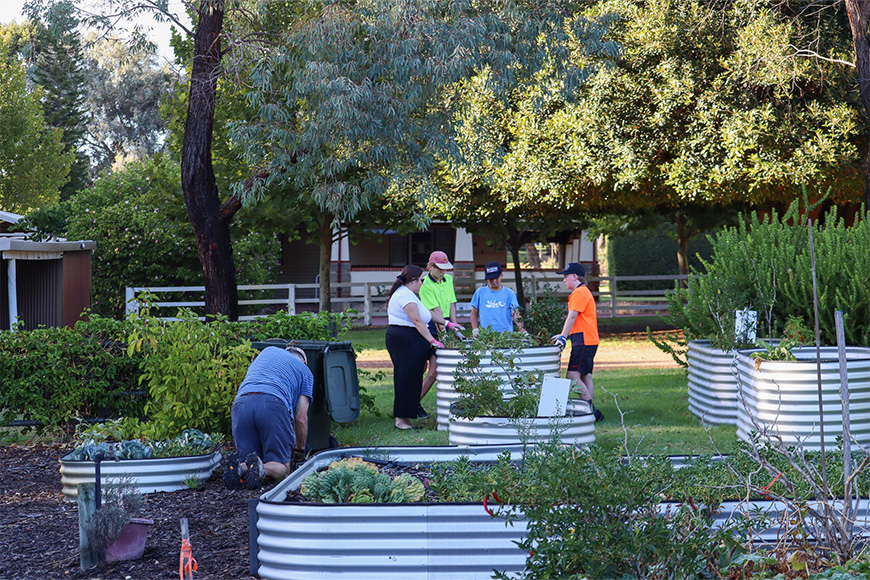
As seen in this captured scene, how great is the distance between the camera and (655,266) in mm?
34406

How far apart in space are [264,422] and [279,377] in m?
0.38

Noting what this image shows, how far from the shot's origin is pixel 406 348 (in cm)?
891

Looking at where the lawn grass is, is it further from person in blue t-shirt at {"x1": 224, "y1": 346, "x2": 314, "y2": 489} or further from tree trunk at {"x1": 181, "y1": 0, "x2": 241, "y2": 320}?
tree trunk at {"x1": 181, "y1": 0, "x2": 241, "y2": 320}

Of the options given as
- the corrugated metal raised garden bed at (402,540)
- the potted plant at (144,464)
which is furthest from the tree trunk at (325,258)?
the corrugated metal raised garden bed at (402,540)

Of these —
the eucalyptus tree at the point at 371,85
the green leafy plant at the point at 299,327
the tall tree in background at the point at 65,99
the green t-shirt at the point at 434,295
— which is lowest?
the green leafy plant at the point at 299,327

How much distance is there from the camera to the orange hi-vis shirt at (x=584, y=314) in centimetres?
891

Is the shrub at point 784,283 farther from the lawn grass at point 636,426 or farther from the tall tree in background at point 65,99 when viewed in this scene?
the tall tree in background at point 65,99

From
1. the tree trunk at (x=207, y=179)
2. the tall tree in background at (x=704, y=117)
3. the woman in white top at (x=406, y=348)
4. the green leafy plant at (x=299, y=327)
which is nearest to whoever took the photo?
the green leafy plant at (x=299, y=327)

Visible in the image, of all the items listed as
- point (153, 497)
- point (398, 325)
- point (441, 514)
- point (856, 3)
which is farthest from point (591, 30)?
point (441, 514)

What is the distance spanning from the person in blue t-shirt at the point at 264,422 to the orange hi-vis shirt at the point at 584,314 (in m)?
3.46

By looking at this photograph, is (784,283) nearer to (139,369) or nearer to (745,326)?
(745,326)

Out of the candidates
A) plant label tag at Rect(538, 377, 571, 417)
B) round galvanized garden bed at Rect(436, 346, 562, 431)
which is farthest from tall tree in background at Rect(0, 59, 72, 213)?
plant label tag at Rect(538, 377, 571, 417)

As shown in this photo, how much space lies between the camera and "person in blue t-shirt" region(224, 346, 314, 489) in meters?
5.94

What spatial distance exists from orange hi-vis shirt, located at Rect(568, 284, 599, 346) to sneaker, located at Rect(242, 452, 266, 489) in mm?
4038
